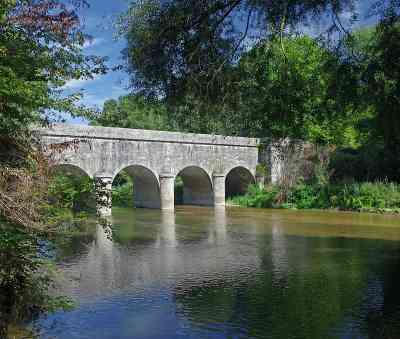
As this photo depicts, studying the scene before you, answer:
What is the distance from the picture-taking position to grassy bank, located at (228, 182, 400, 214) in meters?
21.6

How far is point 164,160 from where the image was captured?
77.6 ft

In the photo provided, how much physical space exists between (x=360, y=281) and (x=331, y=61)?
12.8ft

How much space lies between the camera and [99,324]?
231 inches

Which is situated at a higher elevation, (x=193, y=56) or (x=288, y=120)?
(x=193, y=56)

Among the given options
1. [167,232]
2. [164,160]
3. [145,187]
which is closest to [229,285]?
[167,232]

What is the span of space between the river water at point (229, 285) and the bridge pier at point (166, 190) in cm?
934

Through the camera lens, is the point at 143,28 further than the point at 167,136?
No

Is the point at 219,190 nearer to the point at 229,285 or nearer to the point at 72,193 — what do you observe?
the point at 229,285

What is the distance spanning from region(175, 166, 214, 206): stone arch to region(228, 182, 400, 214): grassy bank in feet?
5.74

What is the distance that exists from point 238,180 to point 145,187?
6.20m

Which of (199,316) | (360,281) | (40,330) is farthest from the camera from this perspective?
(360,281)

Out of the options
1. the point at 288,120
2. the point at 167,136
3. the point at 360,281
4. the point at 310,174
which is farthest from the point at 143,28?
the point at 310,174

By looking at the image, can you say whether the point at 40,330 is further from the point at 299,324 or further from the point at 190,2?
the point at 190,2

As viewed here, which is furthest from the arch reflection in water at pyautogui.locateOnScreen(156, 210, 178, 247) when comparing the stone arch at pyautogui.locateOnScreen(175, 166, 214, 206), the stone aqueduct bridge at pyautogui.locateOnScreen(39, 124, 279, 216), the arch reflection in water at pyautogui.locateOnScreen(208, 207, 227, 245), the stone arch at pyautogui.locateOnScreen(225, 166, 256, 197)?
the stone arch at pyautogui.locateOnScreen(225, 166, 256, 197)
